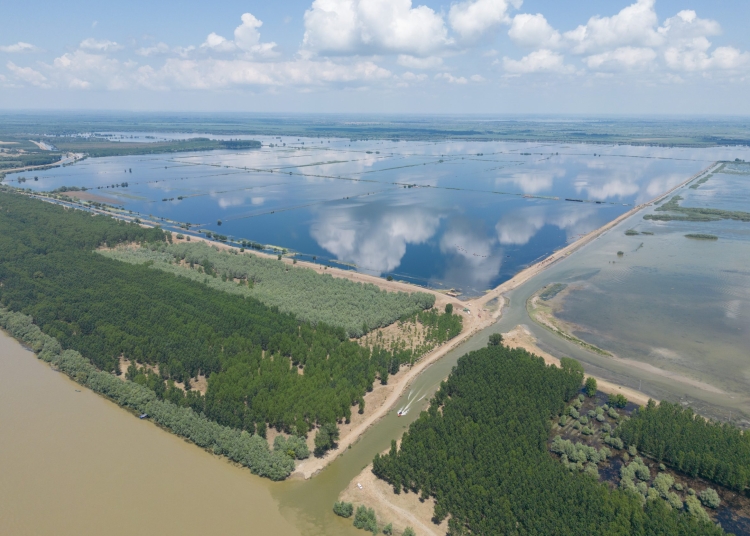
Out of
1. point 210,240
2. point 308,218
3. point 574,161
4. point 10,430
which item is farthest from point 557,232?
point 574,161

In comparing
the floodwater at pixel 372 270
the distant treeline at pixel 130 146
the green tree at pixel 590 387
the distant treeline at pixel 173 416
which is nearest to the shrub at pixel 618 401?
the green tree at pixel 590 387

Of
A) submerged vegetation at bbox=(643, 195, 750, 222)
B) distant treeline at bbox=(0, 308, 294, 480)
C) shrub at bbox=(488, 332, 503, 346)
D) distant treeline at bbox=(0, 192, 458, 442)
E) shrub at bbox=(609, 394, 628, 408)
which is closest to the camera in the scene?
distant treeline at bbox=(0, 308, 294, 480)

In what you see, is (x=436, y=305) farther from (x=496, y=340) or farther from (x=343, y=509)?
(x=343, y=509)

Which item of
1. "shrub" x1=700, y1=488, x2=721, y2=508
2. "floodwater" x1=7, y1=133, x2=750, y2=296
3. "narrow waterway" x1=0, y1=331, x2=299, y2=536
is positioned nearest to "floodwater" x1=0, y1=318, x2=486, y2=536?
"narrow waterway" x1=0, y1=331, x2=299, y2=536

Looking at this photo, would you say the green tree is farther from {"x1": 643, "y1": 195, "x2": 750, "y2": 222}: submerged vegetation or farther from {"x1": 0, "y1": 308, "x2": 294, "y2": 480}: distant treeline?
{"x1": 643, "y1": 195, "x2": 750, "y2": 222}: submerged vegetation

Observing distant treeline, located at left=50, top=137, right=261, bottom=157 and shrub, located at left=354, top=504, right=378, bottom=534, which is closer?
shrub, located at left=354, top=504, right=378, bottom=534

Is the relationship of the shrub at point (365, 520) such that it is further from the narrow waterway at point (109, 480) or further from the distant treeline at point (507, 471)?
the narrow waterway at point (109, 480)

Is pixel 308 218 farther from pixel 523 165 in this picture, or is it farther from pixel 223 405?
pixel 523 165
